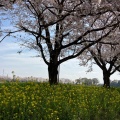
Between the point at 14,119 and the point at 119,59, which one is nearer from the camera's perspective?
→ the point at 14,119

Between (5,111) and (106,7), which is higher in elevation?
(106,7)

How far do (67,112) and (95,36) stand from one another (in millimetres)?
17203

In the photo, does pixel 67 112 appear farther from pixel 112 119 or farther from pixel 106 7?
pixel 106 7

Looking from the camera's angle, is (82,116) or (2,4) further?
(2,4)

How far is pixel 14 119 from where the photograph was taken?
8594mm

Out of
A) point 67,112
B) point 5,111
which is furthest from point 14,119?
point 67,112

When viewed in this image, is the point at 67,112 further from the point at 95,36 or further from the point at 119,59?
the point at 119,59

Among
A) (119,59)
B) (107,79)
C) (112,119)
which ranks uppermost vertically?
(119,59)

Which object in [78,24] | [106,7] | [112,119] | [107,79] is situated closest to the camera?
[112,119]

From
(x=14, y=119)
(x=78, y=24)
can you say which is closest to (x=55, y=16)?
(x=78, y=24)

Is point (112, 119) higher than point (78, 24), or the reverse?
point (78, 24)

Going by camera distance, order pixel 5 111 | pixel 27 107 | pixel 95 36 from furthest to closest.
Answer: pixel 95 36 → pixel 27 107 → pixel 5 111

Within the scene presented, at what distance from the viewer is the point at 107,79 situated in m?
31.1

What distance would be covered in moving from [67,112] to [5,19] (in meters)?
13.3
